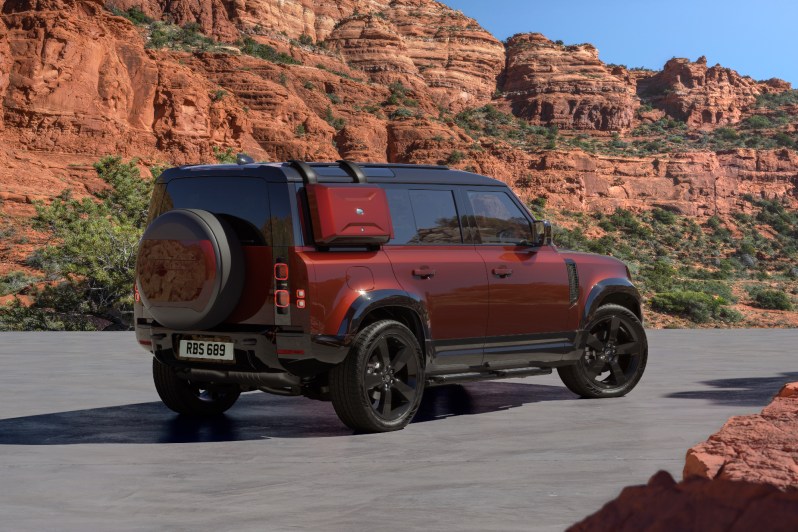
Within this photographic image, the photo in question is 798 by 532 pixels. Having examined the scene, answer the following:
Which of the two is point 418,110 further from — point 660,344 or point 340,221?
point 340,221

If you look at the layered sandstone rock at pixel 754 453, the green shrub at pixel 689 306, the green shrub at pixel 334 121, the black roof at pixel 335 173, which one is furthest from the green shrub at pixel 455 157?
the layered sandstone rock at pixel 754 453

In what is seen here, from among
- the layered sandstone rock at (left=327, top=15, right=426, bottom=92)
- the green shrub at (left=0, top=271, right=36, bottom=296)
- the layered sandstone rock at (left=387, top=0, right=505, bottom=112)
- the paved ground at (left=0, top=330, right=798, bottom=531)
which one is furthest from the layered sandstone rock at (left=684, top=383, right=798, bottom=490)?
the layered sandstone rock at (left=387, top=0, right=505, bottom=112)

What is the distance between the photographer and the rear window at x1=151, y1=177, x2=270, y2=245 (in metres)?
8.54

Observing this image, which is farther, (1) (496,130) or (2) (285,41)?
(1) (496,130)

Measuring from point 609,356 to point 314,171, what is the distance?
4091mm

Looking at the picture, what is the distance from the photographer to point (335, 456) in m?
7.48

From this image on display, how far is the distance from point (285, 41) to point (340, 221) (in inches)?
4060

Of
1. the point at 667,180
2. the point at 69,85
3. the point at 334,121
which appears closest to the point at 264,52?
the point at 334,121

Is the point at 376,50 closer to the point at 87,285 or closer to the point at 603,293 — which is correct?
the point at 87,285

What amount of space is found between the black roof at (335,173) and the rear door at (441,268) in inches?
3.8

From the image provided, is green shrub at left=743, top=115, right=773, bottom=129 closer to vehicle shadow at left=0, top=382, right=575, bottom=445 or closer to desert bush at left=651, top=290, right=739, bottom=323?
desert bush at left=651, top=290, right=739, bottom=323

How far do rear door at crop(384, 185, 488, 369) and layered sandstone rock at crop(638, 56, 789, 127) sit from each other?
138889 mm

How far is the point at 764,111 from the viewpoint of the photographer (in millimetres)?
141625

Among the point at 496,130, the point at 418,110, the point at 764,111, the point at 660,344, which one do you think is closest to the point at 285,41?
the point at 418,110
